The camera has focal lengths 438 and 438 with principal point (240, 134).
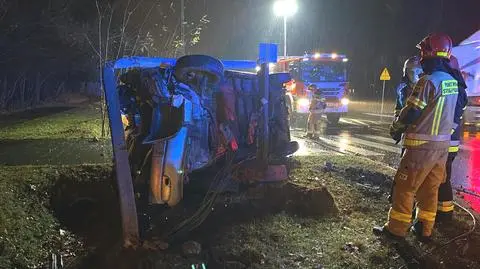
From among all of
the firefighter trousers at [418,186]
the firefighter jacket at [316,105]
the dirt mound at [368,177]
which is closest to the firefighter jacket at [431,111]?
the firefighter trousers at [418,186]

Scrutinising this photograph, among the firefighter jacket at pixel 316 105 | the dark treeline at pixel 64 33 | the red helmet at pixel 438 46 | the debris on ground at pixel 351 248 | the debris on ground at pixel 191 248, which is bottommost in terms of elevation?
the debris on ground at pixel 351 248

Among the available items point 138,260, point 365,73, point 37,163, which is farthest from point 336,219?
point 365,73

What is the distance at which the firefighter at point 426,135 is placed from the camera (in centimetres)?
423

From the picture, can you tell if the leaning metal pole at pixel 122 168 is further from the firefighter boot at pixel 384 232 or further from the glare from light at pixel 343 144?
the glare from light at pixel 343 144

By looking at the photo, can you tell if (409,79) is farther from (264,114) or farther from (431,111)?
(264,114)

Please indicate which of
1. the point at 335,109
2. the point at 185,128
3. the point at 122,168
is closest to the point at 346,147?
the point at 335,109

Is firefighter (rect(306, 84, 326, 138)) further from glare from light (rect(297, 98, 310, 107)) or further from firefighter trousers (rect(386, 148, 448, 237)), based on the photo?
firefighter trousers (rect(386, 148, 448, 237))

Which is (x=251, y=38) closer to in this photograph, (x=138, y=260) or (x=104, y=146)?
(x=104, y=146)

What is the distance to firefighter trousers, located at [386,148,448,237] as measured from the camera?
4.27 m

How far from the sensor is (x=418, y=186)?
432 cm

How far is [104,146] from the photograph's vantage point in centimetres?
899

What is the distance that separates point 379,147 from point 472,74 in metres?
4.65

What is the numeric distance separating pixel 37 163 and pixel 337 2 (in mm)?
41446

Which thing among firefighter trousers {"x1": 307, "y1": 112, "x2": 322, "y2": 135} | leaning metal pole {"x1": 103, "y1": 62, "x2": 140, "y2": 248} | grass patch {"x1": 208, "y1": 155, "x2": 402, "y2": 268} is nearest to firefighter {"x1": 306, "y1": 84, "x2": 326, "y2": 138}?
firefighter trousers {"x1": 307, "y1": 112, "x2": 322, "y2": 135}
